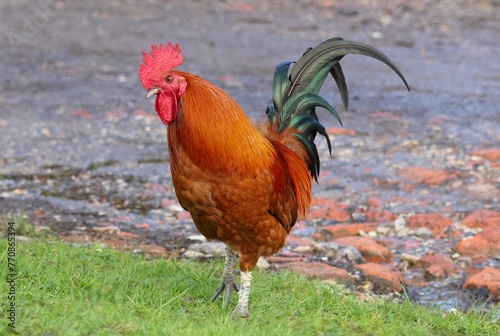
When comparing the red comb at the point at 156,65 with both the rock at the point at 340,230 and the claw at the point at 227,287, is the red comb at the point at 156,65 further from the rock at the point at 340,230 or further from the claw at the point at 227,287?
the rock at the point at 340,230

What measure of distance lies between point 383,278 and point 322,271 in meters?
0.48

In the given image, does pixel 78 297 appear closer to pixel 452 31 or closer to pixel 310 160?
pixel 310 160

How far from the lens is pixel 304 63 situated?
18.4 feet

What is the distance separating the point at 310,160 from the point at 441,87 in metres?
6.98

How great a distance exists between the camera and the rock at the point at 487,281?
618 centimetres

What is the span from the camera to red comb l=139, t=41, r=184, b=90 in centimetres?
473

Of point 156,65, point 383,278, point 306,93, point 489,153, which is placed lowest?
point 383,278

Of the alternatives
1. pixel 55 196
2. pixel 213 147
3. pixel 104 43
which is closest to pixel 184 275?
pixel 213 147

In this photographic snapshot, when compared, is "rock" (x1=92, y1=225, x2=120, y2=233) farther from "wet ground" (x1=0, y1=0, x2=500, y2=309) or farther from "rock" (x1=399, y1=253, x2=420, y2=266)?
"rock" (x1=399, y1=253, x2=420, y2=266)

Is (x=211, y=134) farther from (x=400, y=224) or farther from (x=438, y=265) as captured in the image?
(x=400, y=224)

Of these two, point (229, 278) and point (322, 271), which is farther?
point (322, 271)

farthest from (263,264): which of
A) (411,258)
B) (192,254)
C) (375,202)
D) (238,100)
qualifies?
(238,100)

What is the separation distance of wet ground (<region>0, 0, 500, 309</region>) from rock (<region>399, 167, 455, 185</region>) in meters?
0.07

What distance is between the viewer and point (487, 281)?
20.5 feet
